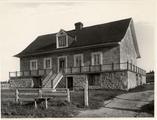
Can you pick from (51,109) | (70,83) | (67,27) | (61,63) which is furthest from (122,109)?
(61,63)

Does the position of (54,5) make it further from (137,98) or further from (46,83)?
(46,83)

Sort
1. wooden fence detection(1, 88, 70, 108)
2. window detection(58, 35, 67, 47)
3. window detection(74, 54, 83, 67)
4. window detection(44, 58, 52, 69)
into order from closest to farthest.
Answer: wooden fence detection(1, 88, 70, 108)
window detection(74, 54, 83, 67)
window detection(58, 35, 67, 47)
window detection(44, 58, 52, 69)

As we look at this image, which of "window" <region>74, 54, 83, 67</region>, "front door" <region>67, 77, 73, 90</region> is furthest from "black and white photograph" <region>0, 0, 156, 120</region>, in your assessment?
"front door" <region>67, 77, 73, 90</region>

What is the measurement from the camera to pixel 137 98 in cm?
801

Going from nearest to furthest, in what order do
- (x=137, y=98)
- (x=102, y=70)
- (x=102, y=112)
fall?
(x=102, y=112) < (x=137, y=98) < (x=102, y=70)

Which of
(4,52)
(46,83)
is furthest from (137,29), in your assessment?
(46,83)

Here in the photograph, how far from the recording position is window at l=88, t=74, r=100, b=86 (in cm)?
1123

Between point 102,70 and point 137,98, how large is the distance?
321 cm

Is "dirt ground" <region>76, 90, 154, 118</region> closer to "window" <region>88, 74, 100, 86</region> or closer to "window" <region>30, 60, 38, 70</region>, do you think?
"window" <region>88, 74, 100, 86</region>

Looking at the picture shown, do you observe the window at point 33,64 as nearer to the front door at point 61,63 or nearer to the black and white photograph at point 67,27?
the front door at point 61,63

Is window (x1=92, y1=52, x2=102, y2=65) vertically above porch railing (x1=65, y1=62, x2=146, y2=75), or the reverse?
window (x1=92, y1=52, x2=102, y2=65)

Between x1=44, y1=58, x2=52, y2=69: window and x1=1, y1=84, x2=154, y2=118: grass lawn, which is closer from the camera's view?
x1=1, y1=84, x2=154, y2=118: grass lawn

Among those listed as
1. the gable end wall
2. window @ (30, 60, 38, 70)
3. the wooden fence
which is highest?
the gable end wall

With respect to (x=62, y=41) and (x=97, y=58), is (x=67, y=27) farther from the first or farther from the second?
(x=62, y=41)
